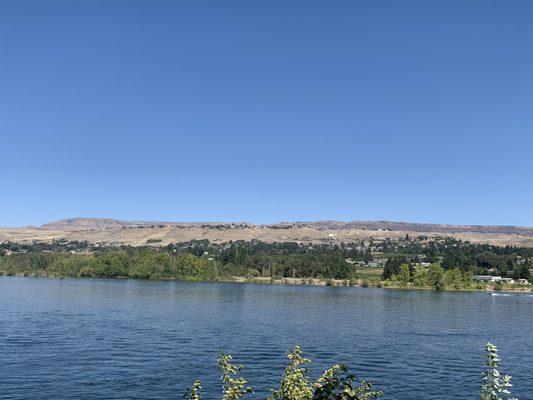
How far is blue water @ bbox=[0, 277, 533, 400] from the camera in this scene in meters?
49.7

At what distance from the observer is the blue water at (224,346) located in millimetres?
49688

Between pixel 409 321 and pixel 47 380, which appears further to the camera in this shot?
pixel 409 321

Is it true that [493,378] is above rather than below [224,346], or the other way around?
above

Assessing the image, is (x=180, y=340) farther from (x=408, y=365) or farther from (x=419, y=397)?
(x=419, y=397)

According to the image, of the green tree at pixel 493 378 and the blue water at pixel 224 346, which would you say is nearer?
the green tree at pixel 493 378

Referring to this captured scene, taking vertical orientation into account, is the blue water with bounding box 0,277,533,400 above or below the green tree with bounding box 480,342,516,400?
below

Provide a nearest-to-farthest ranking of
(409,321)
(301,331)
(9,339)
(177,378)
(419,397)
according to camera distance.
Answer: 1. (419,397)
2. (177,378)
3. (9,339)
4. (301,331)
5. (409,321)

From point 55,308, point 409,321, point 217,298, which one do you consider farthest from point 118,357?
point 217,298

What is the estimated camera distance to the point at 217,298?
473 ft

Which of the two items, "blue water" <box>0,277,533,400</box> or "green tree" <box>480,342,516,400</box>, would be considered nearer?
"green tree" <box>480,342,516,400</box>

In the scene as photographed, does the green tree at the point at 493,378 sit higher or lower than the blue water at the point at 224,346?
higher

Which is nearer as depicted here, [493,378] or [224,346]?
[493,378]

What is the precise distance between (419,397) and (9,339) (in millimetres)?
46296

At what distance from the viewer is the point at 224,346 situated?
6831 centimetres
